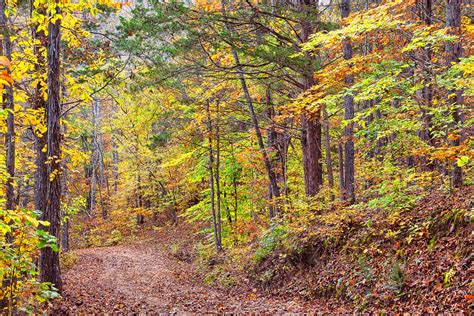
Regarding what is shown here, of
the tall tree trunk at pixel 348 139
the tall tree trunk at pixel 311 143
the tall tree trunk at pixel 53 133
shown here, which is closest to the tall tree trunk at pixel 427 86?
the tall tree trunk at pixel 348 139

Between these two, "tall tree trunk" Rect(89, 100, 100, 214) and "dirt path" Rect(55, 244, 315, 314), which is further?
"dirt path" Rect(55, 244, 315, 314)

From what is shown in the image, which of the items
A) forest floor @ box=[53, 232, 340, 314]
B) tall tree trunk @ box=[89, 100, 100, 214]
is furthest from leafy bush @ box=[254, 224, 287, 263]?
tall tree trunk @ box=[89, 100, 100, 214]

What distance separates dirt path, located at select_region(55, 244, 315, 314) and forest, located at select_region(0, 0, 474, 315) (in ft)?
0.30

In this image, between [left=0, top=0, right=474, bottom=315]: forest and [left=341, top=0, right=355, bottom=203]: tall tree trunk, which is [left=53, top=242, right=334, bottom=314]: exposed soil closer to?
[left=0, top=0, right=474, bottom=315]: forest

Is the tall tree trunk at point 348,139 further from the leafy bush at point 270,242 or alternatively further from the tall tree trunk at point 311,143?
the leafy bush at point 270,242

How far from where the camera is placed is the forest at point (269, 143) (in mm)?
6832

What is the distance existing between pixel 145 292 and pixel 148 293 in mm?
205

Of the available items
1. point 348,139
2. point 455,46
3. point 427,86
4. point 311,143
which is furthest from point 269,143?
point 455,46

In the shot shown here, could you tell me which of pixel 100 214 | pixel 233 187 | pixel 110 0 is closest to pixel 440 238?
pixel 110 0

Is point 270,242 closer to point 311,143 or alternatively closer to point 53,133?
point 311,143

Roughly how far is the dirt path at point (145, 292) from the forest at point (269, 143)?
0.09 m

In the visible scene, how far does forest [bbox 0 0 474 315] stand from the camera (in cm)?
683

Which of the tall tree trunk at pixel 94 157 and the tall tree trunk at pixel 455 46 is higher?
the tall tree trunk at pixel 455 46

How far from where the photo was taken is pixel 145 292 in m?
12.1
